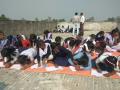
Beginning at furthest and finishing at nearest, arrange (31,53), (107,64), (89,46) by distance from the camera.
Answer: (89,46), (31,53), (107,64)

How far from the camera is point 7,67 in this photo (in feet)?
26.1

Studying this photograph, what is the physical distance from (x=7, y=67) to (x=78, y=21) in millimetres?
10207

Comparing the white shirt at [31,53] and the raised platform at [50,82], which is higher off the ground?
the white shirt at [31,53]

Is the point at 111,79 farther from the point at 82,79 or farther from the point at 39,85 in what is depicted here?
the point at 39,85

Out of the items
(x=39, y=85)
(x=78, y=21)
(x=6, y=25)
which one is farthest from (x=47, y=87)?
(x=78, y=21)

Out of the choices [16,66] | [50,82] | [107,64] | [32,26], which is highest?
[32,26]

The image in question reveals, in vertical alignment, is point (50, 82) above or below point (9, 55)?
below

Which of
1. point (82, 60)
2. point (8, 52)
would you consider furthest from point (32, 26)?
point (82, 60)

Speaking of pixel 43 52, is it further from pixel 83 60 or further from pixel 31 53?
pixel 83 60

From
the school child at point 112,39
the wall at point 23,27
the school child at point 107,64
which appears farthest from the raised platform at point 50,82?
the wall at point 23,27

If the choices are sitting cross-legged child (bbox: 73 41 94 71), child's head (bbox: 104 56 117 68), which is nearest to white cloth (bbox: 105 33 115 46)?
sitting cross-legged child (bbox: 73 41 94 71)

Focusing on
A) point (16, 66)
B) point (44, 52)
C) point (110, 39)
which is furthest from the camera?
point (110, 39)

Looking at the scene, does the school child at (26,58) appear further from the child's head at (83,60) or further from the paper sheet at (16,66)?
the child's head at (83,60)

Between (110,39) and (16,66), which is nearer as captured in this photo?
(16,66)
